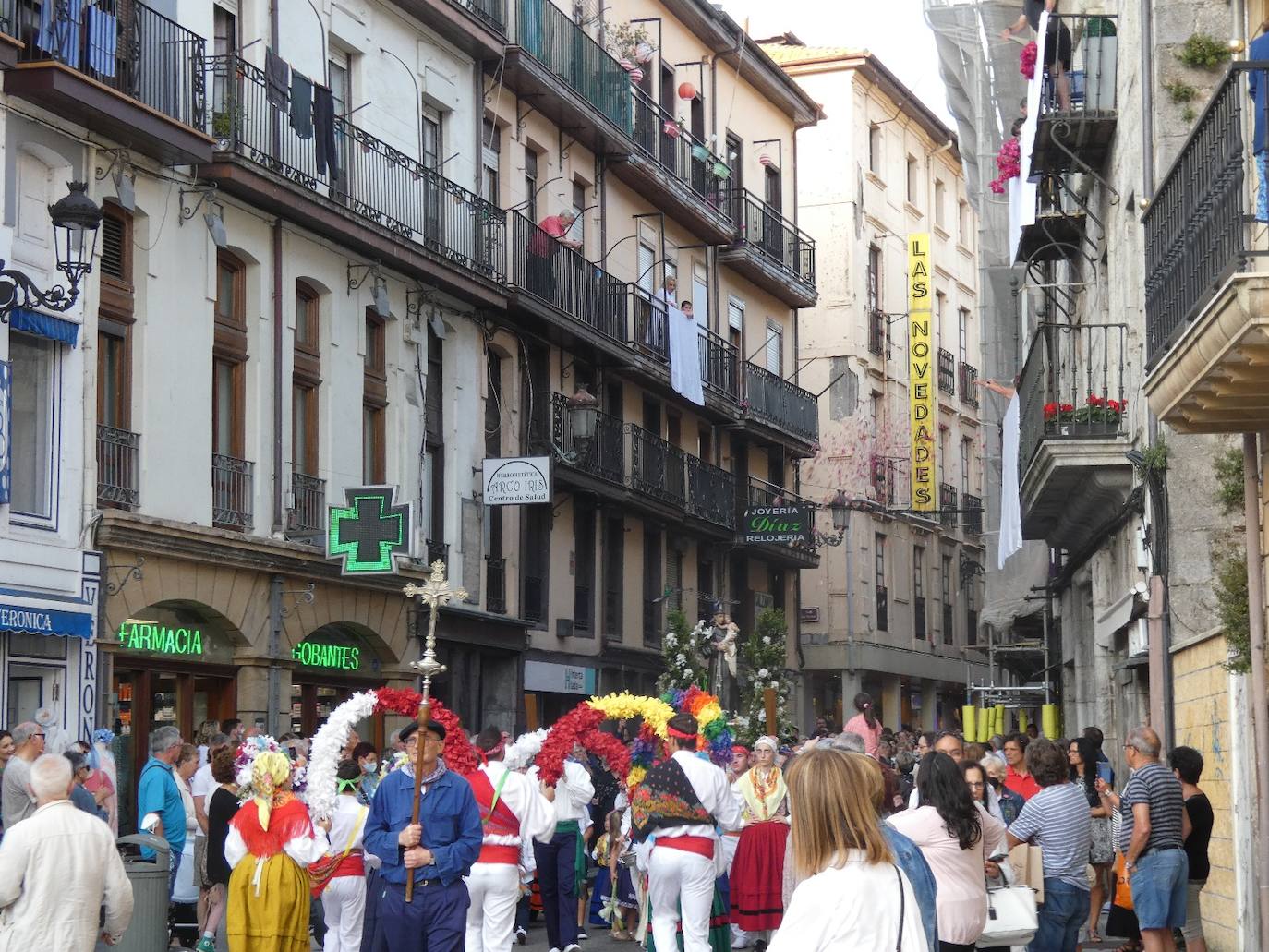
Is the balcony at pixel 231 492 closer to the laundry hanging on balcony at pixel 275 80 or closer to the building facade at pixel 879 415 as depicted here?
the laundry hanging on balcony at pixel 275 80

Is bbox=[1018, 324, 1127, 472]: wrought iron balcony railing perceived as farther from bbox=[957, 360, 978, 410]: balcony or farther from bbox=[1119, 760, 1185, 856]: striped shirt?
bbox=[957, 360, 978, 410]: balcony

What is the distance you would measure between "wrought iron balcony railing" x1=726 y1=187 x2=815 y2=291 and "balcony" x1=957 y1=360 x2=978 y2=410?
10.6m

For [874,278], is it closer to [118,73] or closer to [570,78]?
[570,78]

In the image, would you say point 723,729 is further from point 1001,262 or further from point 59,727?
point 1001,262

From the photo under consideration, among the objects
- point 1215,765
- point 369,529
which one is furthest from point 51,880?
point 369,529

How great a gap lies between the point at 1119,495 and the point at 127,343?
1014cm

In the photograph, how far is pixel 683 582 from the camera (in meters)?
39.6

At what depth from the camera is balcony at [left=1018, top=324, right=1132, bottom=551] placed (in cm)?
2111

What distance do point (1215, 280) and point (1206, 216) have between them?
66 centimetres

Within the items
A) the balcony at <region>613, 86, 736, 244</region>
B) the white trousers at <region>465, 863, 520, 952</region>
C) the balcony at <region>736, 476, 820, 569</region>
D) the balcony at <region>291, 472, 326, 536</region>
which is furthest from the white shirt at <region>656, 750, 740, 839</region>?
the balcony at <region>736, 476, 820, 569</region>

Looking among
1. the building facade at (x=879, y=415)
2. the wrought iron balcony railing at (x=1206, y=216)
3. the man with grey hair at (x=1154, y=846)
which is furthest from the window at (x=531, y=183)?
the man with grey hair at (x=1154, y=846)

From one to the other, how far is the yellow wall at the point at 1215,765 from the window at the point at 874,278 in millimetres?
34159

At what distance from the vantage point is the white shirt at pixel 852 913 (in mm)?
5996

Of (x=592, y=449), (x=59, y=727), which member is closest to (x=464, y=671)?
(x=592, y=449)
